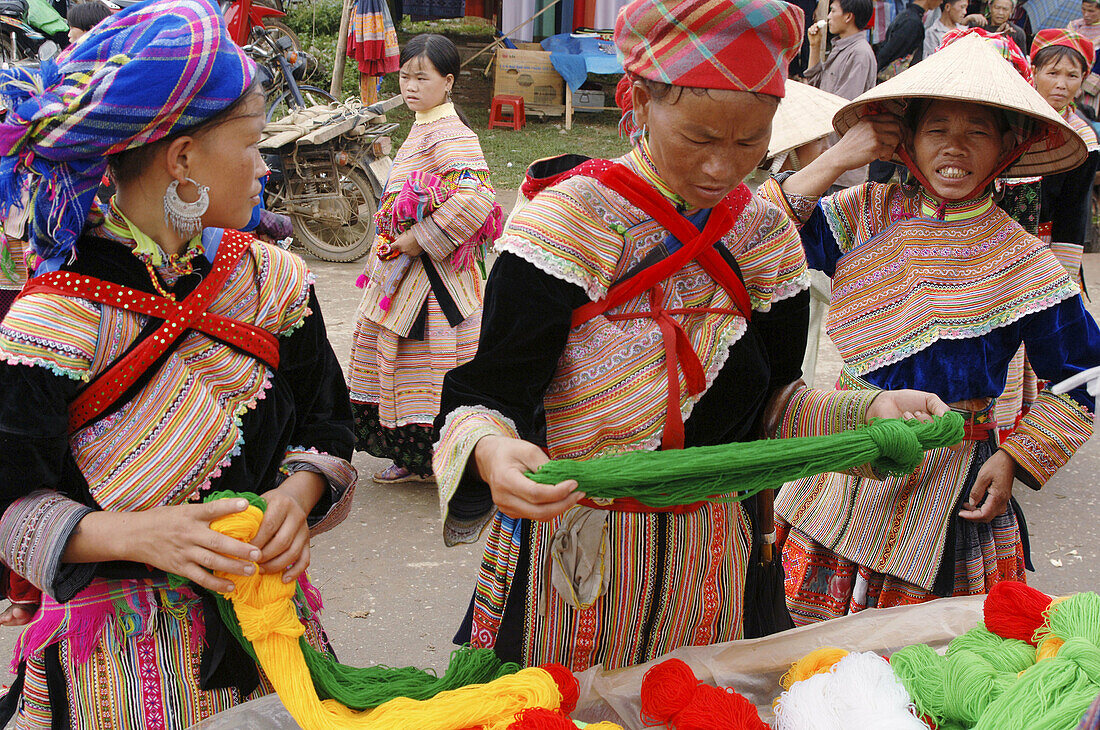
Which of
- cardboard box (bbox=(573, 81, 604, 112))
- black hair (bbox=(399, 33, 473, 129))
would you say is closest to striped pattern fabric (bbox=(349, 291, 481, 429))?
black hair (bbox=(399, 33, 473, 129))

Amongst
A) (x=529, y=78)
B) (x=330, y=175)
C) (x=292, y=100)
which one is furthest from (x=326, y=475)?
(x=529, y=78)

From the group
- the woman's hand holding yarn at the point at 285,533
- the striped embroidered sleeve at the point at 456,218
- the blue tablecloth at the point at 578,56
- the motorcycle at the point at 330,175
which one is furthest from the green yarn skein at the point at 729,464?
the blue tablecloth at the point at 578,56

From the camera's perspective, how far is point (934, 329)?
2.18m

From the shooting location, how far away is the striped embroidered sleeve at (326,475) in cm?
161

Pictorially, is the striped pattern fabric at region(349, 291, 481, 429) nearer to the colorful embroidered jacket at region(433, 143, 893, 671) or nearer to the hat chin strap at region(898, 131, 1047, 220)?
the hat chin strap at region(898, 131, 1047, 220)

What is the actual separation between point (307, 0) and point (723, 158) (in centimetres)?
Answer: 1660

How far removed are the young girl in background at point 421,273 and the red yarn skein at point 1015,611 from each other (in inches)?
116

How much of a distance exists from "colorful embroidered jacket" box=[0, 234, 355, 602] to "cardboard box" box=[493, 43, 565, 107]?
40.3 ft

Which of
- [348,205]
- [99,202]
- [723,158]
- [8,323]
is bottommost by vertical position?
[348,205]

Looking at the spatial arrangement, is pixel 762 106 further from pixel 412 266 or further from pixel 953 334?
pixel 412 266

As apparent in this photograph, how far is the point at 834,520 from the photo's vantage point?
7.85 feet

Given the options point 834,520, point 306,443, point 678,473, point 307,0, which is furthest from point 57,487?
point 307,0

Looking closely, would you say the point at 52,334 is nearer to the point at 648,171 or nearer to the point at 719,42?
the point at 648,171

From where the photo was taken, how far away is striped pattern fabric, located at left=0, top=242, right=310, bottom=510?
4.28 feet
